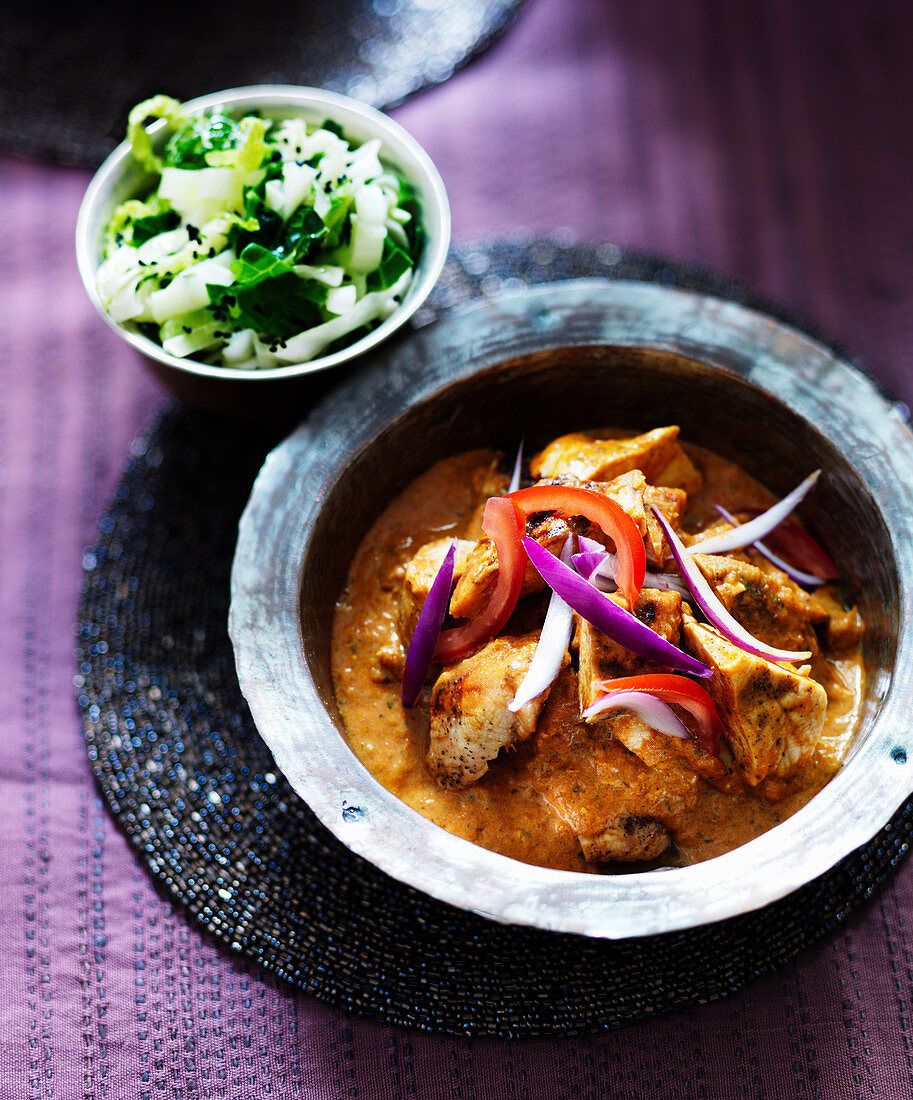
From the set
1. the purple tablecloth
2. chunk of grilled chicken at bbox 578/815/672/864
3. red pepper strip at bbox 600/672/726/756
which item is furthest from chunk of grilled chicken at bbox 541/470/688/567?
the purple tablecloth

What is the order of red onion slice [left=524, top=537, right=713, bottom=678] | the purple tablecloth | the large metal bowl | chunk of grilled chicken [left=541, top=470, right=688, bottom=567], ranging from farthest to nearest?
1. the purple tablecloth
2. chunk of grilled chicken [left=541, top=470, right=688, bottom=567]
3. red onion slice [left=524, top=537, right=713, bottom=678]
4. the large metal bowl

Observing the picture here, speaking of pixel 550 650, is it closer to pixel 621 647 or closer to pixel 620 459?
pixel 621 647

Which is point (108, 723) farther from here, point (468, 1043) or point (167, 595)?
point (468, 1043)

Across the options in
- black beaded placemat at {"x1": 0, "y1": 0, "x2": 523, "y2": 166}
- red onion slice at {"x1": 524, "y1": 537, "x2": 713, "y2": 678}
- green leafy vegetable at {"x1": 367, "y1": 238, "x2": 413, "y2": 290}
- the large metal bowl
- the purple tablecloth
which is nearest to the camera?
the large metal bowl

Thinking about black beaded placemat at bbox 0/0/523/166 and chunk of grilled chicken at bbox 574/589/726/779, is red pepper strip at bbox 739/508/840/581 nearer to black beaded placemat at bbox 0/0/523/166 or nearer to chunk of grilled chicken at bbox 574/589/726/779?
chunk of grilled chicken at bbox 574/589/726/779

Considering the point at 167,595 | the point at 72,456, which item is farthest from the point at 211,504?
the point at 72,456
